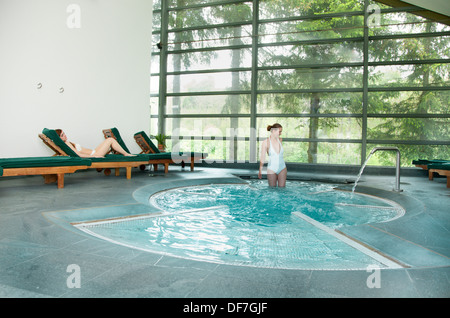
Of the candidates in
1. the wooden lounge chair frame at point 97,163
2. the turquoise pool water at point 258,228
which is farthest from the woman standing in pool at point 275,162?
the wooden lounge chair frame at point 97,163

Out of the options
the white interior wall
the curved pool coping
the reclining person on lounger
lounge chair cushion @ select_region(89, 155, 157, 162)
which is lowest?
the curved pool coping

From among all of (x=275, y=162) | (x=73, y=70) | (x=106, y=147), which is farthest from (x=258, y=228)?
(x=73, y=70)

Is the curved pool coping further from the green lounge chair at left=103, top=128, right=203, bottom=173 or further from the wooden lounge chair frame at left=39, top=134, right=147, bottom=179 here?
the green lounge chair at left=103, top=128, right=203, bottom=173

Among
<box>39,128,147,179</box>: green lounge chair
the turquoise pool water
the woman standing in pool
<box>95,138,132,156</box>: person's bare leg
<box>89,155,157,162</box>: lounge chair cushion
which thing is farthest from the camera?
<box>95,138,132,156</box>: person's bare leg

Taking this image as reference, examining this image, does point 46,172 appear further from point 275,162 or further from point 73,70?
A: point 275,162

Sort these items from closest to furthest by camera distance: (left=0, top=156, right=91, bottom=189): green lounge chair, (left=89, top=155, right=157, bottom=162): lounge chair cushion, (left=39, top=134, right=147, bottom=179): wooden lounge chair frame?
(left=0, top=156, right=91, bottom=189): green lounge chair
(left=39, top=134, right=147, bottom=179): wooden lounge chair frame
(left=89, top=155, right=157, bottom=162): lounge chair cushion

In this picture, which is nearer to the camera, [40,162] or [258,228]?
[258,228]

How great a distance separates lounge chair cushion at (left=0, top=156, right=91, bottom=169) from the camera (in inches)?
166

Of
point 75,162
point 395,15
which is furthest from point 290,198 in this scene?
point 395,15

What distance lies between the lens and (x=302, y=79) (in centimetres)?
932

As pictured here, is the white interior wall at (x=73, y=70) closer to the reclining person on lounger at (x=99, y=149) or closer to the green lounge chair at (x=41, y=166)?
the reclining person on lounger at (x=99, y=149)

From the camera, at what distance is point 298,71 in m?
9.35

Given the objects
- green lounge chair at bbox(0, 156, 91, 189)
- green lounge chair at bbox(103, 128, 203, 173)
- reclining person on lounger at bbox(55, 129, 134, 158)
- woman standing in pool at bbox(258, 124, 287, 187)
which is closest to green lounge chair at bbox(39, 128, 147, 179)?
reclining person on lounger at bbox(55, 129, 134, 158)

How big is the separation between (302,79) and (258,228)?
23.3ft
